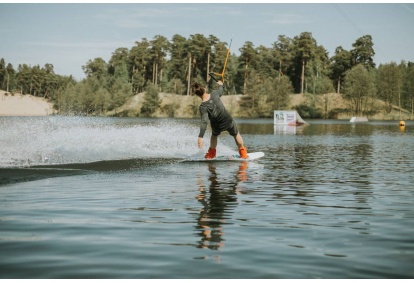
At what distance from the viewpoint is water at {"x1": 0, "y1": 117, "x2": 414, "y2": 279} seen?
527cm

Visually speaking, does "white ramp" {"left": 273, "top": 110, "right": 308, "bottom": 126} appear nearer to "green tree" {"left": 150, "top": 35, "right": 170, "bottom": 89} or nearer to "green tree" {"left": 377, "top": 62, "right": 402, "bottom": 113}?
"green tree" {"left": 377, "top": 62, "right": 402, "bottom": 113}

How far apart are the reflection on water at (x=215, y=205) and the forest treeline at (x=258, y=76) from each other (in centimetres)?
11951

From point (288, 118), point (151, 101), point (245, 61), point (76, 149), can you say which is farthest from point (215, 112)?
point (245, 61)

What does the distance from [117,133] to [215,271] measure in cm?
1640

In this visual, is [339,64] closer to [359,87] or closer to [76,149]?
[359,87]

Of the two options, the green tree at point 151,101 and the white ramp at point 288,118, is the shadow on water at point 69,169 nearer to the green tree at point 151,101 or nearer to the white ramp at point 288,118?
the white ramp at point 288,118

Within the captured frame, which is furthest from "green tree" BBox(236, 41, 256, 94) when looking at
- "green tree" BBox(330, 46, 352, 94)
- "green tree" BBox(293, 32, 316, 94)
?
"green tree" BBox(330, 46, 352, 94)

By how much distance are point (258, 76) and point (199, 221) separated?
142 m

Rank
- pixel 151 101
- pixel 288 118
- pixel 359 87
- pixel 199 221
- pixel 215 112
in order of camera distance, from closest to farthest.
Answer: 1. pixel 199 221
2. pixel 215 112
3. pixel 288 118
4. pixel 359 87
5. pixel 151 101

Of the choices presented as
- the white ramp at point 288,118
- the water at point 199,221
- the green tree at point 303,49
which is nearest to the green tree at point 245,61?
the green tree at point 303,49

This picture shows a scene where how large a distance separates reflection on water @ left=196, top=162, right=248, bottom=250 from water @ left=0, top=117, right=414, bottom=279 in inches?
0.8

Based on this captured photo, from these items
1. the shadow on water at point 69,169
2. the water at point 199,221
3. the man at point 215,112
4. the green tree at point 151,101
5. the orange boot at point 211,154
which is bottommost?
the water at point 199,221

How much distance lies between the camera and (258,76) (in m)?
148

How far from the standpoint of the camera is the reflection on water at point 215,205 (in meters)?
6.48
